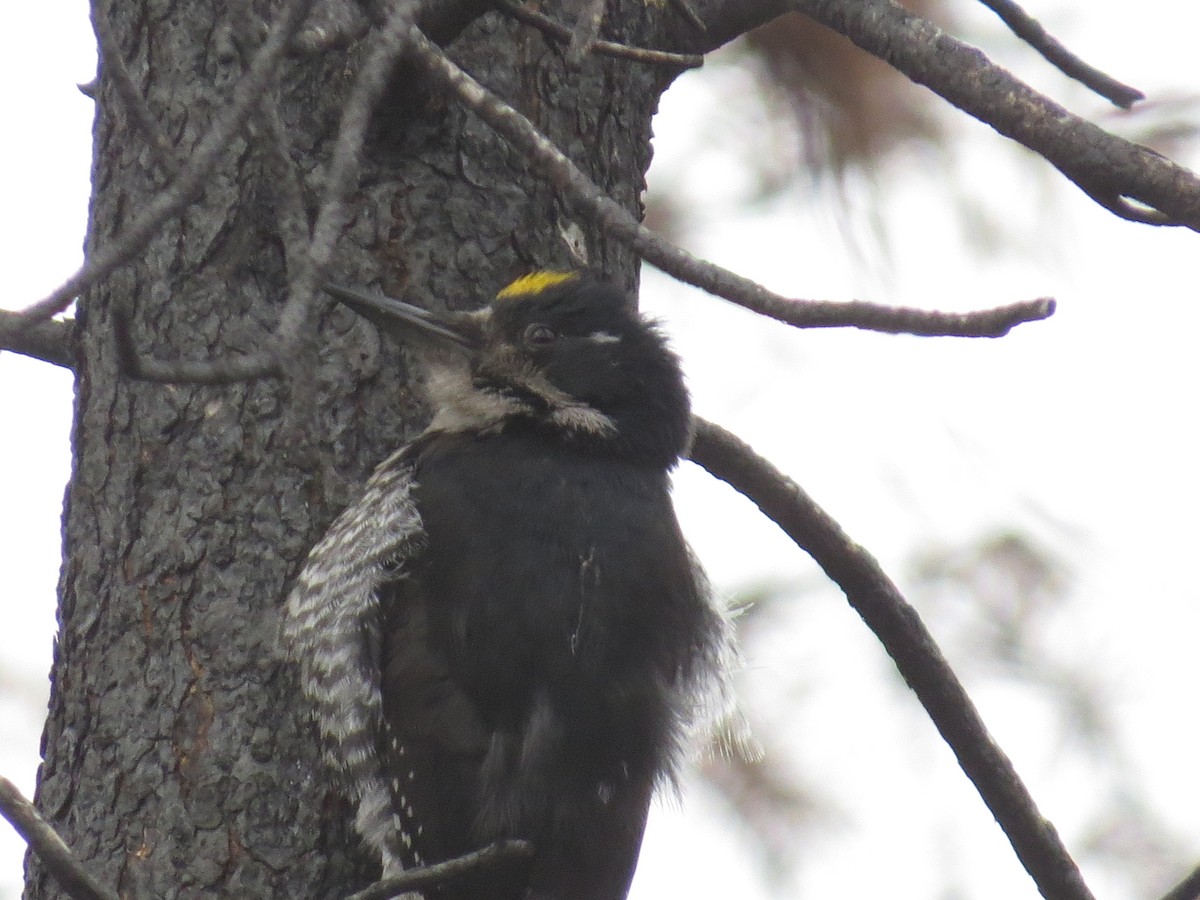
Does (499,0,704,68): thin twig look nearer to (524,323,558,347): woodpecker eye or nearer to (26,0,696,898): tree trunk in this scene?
(26,0,696,898): tree trunk

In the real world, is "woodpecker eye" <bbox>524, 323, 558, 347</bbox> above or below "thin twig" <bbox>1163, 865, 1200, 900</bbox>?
above

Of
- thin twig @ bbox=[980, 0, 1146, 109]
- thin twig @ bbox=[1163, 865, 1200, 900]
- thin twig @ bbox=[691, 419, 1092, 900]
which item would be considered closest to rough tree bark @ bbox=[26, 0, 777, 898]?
thin twig @ bbox=[691, 419, 1092, 900]

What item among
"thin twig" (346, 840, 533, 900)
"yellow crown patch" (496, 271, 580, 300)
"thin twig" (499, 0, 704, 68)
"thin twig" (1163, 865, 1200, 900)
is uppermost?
"thin twig" (499, 0, 704, 68)

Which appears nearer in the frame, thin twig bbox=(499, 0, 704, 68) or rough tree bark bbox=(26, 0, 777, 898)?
thin twig bbox=(499, 0, 704, 68)

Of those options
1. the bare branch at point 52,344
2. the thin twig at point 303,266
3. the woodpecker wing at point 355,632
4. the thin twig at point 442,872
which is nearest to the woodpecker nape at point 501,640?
the woodpecker wing at point 355,632

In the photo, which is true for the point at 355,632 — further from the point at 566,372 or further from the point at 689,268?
the point at 689,268

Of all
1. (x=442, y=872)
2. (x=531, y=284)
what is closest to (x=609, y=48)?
(x=531, y=284)

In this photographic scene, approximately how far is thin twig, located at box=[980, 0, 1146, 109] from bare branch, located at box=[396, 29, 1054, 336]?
39.6 inches

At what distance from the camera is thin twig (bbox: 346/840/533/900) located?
251 centimetres

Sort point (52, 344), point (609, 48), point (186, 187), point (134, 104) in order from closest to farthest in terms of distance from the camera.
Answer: point (186, 187)
point (134, 104)
point (609, 48)
point (52, 344)

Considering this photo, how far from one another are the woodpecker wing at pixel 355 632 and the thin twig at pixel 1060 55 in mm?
1570

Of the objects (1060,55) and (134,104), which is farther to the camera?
(1060,55)

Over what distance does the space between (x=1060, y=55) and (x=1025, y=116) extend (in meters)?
0.43

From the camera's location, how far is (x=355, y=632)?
326cm
